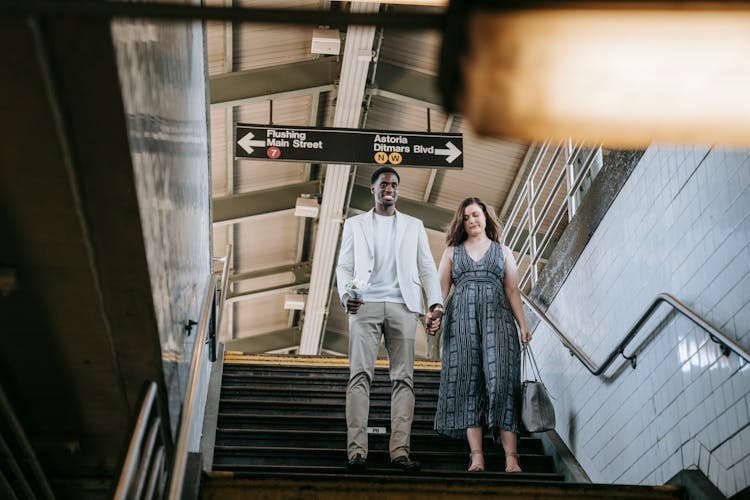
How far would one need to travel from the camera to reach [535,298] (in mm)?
7750

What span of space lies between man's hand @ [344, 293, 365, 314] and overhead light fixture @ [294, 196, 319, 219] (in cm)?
864

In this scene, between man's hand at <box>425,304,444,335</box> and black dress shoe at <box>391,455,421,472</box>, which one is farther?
man's hand at <box>425,304,444,335</box>

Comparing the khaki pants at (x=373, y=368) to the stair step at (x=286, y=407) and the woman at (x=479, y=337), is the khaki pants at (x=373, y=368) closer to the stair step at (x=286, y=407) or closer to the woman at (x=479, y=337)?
the woman at (x=479, y=337)

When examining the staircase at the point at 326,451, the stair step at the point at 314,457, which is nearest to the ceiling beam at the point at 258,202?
the staircase at the point at 326,451

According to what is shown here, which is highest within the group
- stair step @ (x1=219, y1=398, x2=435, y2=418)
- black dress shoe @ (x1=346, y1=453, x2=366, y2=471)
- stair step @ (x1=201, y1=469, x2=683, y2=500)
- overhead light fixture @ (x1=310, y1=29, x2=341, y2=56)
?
overhead light fixture @ (x1=310, y1=29, x2=341, y2=56)

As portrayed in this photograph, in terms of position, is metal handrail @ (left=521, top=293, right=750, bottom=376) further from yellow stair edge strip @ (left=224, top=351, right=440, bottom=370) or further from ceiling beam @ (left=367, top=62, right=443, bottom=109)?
ceiling beam @ (left=367, top=62, right=443, bottom=109)

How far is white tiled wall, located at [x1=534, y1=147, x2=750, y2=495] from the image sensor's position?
13.8 feet

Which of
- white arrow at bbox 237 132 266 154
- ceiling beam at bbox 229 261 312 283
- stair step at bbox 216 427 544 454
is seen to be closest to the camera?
stair step at bbox 216 427 544 454

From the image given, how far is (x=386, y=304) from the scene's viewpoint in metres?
5.58

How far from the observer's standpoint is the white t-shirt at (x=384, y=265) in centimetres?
562

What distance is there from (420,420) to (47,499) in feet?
8.95

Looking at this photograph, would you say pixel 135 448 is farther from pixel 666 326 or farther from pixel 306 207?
pixel 306 207

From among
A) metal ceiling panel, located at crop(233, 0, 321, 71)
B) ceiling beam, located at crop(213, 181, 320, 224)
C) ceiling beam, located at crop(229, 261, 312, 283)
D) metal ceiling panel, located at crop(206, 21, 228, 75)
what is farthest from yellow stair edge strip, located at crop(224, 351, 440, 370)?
ceiling beam, located at crop(229, 261, 312, 283)

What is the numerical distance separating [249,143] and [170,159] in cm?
522
